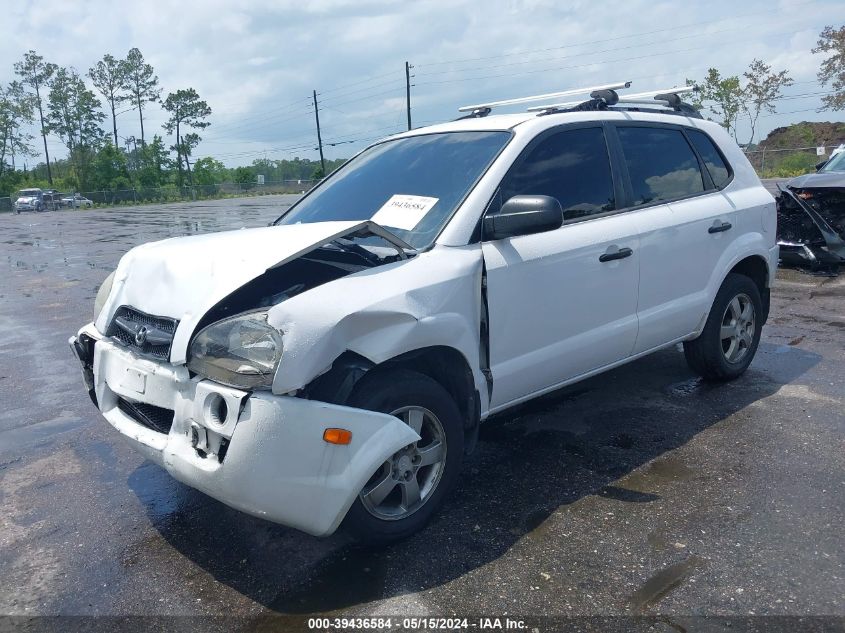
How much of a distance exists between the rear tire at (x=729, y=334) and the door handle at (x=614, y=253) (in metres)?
1.17

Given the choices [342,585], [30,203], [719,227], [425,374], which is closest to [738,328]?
[719,227]

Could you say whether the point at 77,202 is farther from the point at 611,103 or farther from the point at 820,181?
the point at 611,103

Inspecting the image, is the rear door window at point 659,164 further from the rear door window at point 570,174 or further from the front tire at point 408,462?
the front tire at point 408,462

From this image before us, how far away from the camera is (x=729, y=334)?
16.9ft

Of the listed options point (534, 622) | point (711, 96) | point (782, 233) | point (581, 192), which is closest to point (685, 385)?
point (581, 192)

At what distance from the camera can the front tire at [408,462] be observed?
2.96 metres

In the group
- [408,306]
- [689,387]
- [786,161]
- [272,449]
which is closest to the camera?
[272,449]

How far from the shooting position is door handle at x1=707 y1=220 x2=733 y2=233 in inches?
186

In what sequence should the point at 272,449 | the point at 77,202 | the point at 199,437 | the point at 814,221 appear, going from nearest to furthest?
1. the point at 272,449
2. the point at 199,437
3. the point at 814,221
4. the point at 77,202

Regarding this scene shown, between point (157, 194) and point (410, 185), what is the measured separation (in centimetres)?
6710

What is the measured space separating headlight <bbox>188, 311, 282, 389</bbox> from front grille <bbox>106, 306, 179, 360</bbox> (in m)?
0.22

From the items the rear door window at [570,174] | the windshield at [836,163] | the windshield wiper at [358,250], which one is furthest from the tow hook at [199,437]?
the windshield at [836,163]

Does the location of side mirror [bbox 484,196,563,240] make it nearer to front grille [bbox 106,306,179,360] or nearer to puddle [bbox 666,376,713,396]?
front grille [bbox 106,306,179,360]

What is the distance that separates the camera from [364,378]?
2963mm
